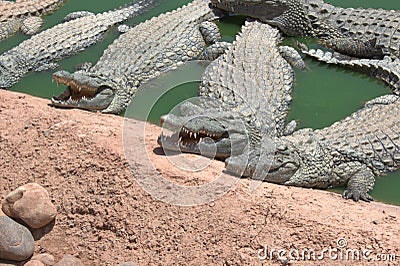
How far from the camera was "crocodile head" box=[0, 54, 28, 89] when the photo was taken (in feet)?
28.6

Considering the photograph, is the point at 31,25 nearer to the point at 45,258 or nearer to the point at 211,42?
the point at 211,42

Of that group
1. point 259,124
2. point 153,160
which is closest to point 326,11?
point 259,124

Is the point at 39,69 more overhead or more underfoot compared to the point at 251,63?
more underfoot

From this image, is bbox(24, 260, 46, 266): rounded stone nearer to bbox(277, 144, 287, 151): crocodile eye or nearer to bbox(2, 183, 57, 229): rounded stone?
bbox(2, 183, 57, 229): rounded stone

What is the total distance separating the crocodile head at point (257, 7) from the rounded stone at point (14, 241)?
5.17 m

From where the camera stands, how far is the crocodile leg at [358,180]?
645 cm

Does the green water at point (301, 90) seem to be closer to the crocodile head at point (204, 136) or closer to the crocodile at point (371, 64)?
the crocodile at point (371, 64)

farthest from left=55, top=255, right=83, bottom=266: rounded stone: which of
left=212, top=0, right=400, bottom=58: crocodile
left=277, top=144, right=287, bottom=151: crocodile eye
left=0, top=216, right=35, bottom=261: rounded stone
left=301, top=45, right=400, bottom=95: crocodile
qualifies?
left=212, top=0, right=400, bottom=58: crocodile

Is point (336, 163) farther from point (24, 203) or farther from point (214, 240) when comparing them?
point (24, 203)

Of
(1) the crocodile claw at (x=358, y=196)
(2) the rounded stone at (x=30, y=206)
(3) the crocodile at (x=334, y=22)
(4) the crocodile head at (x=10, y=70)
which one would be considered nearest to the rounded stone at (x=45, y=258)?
(2) the rounded stone at (x=30, y=206)

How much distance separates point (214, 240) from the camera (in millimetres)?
5445

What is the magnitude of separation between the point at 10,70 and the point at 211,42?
9.45ft

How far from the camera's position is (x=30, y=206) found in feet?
18.7

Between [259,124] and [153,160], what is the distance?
1.36 meters
